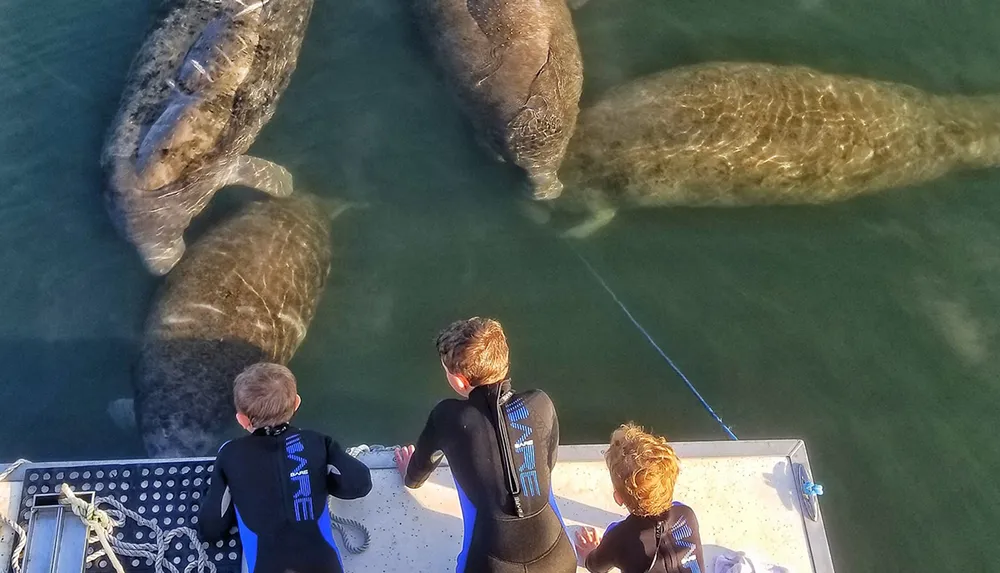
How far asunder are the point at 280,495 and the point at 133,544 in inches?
53.0

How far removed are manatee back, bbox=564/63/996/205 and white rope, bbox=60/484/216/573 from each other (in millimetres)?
4963

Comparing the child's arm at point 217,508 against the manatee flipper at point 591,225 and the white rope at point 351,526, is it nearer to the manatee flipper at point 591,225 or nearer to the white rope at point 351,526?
the white rope at point 351,526

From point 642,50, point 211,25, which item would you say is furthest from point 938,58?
point 211,25

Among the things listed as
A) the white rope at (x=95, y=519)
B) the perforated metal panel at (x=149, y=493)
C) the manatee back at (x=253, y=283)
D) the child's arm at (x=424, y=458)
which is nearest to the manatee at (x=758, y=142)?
the manatee back at (x=253, y=283)

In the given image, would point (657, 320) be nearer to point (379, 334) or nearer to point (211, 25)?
point (379, 334)

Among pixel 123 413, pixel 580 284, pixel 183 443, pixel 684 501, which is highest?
pixel 684 501

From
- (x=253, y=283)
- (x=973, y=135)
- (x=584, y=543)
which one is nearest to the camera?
(x=584, y=543)

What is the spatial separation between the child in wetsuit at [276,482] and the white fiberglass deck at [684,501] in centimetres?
69

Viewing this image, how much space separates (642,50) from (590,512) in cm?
582

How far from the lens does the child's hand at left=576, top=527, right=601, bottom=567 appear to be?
503 cm

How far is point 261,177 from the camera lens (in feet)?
25.8

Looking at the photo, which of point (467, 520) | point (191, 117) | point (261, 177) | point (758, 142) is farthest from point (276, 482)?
point (758, 142)

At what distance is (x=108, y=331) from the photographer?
7.11 metres

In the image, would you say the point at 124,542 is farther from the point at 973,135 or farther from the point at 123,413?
the point at 973,135
